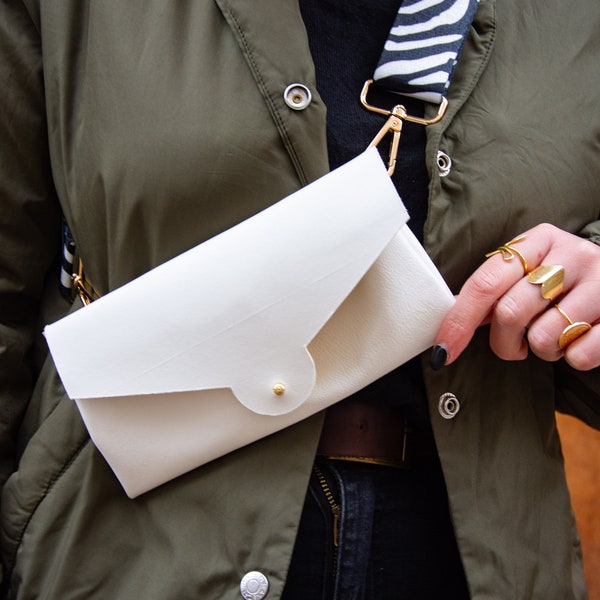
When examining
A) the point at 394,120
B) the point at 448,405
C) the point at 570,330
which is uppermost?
the point at 394,120

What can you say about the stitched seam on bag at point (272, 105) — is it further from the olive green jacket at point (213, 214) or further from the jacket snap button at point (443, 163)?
the jacket snap button at point (443, 163)

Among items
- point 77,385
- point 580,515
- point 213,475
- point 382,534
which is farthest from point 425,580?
point 580,515

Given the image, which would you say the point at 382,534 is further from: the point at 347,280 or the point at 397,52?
the point at 397,52

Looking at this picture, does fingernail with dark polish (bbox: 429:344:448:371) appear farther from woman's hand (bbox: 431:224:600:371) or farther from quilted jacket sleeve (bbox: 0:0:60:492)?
quilted jacket sleeve (bbox: 0:0:60:492)

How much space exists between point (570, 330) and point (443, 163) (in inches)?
8.6

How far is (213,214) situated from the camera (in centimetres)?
66

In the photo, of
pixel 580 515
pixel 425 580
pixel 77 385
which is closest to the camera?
pixel 77 385

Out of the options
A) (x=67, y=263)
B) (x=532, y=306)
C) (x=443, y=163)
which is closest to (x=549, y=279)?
(x=532, y=306)

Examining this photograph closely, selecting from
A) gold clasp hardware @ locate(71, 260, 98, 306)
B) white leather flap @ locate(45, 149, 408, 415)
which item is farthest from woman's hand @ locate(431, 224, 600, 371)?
gold clasp hardware @ locate(71, 260, 98, 306)

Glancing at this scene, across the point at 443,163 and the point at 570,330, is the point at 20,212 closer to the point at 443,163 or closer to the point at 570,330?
the point at 443,163

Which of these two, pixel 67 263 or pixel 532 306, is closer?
pixel 532 306

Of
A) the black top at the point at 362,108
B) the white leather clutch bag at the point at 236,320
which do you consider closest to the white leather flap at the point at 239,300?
the white leather clutch bag at the point at 236,320

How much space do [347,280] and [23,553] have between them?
0.45 m

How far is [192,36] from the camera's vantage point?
0.67 metres
